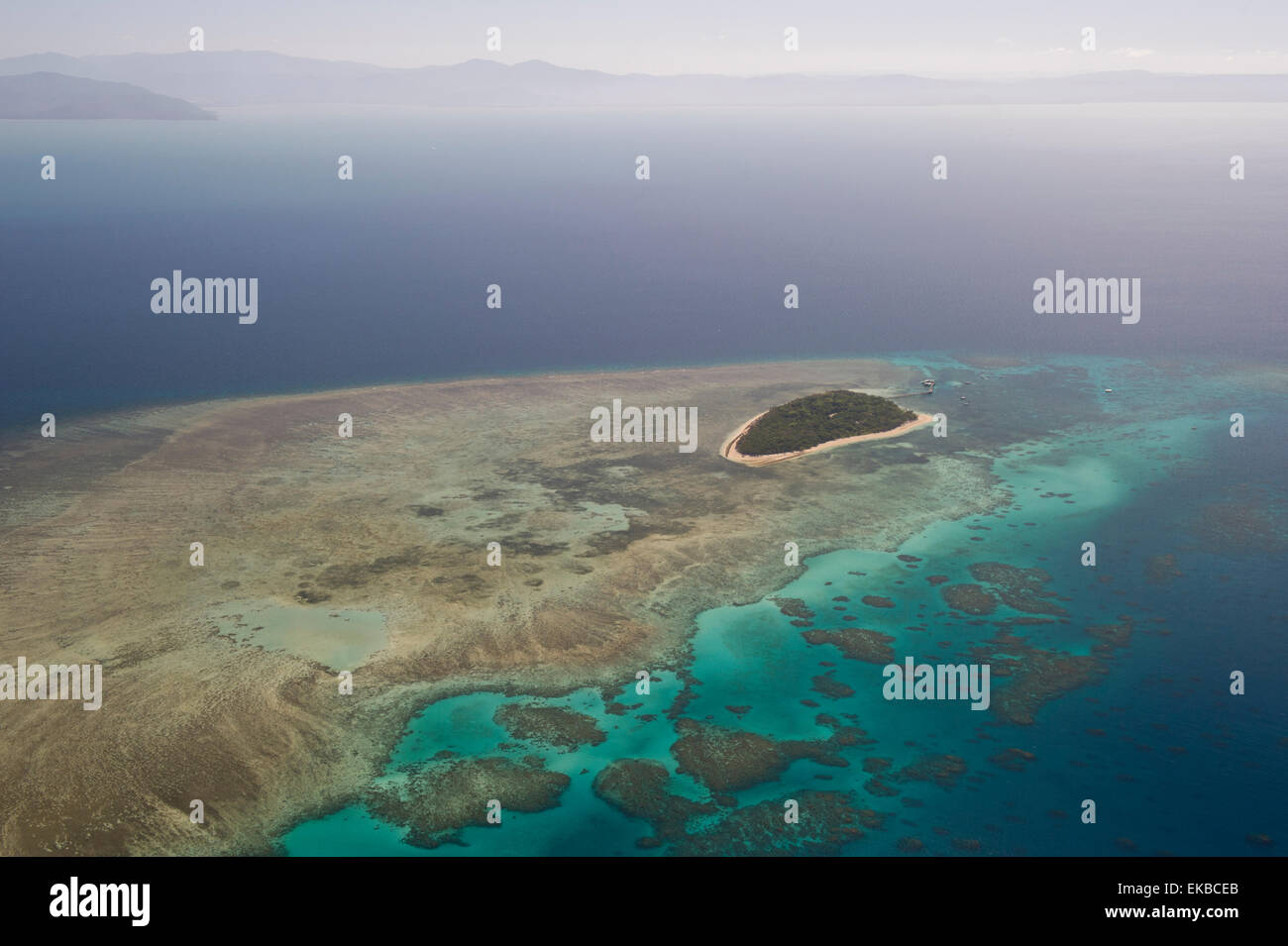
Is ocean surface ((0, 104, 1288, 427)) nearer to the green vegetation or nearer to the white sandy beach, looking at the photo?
the green vegetation

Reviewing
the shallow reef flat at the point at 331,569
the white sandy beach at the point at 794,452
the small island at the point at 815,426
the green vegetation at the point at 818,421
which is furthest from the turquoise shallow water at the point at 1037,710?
the green vegetation at the point at 818,421

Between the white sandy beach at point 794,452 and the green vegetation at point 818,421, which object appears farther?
the green vegetation at point 818,421

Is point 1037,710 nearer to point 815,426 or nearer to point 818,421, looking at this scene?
point 815,426

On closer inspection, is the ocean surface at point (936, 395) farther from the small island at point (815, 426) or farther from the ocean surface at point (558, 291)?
the small island at point (815, 426)

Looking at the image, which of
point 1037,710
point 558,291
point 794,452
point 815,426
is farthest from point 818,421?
point 558,291

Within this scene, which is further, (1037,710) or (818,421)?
(818,421)

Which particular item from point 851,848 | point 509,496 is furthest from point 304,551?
point 851,848

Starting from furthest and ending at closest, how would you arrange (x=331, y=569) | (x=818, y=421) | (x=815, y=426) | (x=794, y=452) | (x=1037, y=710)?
(x=818, y=421) < (x=815, y=426) < (x=794, y=452) < (x=331, y=569) < (x=1037, y=710)

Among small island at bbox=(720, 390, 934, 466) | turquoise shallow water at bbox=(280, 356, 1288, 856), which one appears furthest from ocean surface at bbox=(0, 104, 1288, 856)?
small island at bbox=(720, 390, 934, 466)
